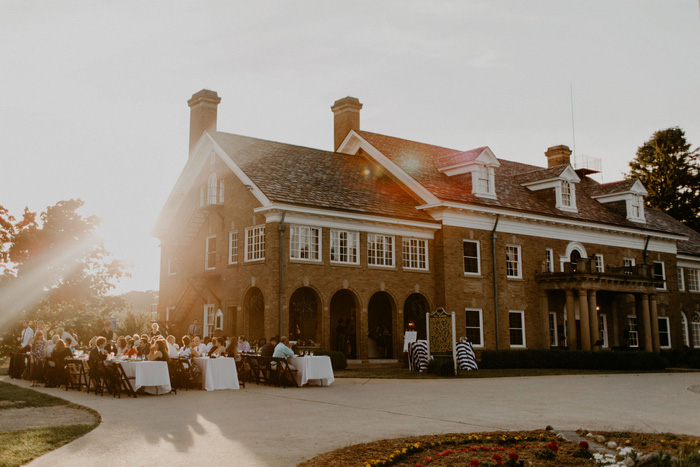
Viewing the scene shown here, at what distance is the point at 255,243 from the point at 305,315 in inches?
145

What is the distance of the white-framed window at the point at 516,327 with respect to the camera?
108 ft

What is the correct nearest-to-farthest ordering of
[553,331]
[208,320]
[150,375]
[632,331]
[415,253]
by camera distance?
[150,375] < [208,320] < [415,253] < [553,331] < [632,331]

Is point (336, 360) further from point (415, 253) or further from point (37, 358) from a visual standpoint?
point (37, 358)

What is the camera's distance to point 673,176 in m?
55.6

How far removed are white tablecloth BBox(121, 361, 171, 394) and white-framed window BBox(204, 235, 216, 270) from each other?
1402cm

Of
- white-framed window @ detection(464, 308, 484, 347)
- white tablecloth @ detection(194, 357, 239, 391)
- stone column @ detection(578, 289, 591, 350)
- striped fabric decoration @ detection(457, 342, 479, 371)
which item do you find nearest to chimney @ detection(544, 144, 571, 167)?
stone column @ detection(578, 289, 591, 350)

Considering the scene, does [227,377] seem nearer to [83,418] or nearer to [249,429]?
[83,418]

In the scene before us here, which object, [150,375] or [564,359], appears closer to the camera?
[150,375]

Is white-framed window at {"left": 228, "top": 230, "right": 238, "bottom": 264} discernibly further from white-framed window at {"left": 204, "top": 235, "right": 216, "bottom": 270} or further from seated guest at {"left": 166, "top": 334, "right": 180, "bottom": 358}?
seated guest at {"left": 166, "top": 334, "right": 180, "bottom": 358}

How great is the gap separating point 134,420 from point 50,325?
91.9 feet

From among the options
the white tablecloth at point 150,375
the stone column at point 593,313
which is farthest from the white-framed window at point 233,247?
the stone column at point 593,313

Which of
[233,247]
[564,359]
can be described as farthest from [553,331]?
[233,247]

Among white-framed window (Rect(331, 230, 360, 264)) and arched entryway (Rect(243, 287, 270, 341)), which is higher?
white-framed window (Rect(331, 230, 360, 264))

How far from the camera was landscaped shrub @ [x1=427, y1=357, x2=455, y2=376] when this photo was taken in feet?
76.4
